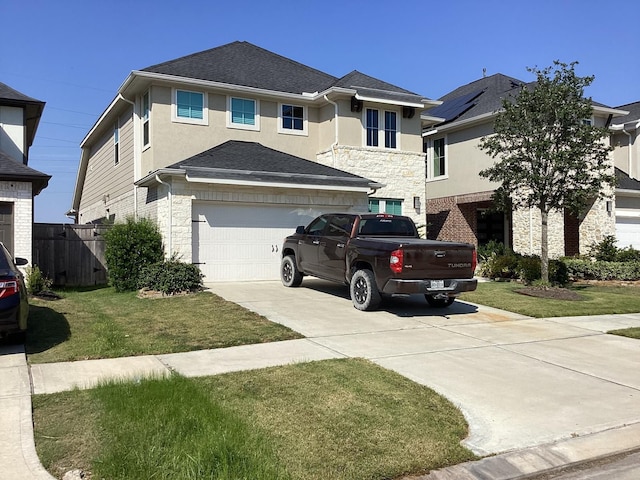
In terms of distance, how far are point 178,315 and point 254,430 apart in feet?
19.4

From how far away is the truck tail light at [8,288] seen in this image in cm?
691

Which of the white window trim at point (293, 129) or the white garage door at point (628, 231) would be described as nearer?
the white window trim at point (293, 129)

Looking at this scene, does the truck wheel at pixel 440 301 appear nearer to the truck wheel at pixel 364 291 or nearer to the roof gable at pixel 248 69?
the truck wheel at pixel 364 291

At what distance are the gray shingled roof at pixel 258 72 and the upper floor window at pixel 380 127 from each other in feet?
2.73

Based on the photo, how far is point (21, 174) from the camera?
12.9 metres

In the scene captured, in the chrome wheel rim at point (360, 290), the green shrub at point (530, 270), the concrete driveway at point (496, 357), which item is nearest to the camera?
the concrete driveway at point (496, 357)

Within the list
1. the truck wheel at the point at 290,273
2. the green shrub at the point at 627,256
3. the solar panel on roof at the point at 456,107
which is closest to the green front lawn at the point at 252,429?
the truck wheel at the point at 290,273

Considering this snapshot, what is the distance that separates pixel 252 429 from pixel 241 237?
1101cm

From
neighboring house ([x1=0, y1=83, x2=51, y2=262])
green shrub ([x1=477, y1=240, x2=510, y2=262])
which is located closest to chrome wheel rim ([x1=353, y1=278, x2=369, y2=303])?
neighboring house ([x1=0, y1=83, x2=51, y2=262])

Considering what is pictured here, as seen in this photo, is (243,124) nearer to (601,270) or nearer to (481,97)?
(481,97)

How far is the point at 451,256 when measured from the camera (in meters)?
9.95

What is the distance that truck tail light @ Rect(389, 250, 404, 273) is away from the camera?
946cm

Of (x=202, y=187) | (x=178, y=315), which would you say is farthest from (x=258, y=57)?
(x=178, y=315)

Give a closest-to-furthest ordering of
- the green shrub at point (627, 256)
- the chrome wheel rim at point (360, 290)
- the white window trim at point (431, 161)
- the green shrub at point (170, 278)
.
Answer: the chrome wheel rim at point (360, 290)
the green shrub at point (170, 278)
the green shrub at point (627, 256)
the white window trim at point (431, 161)
